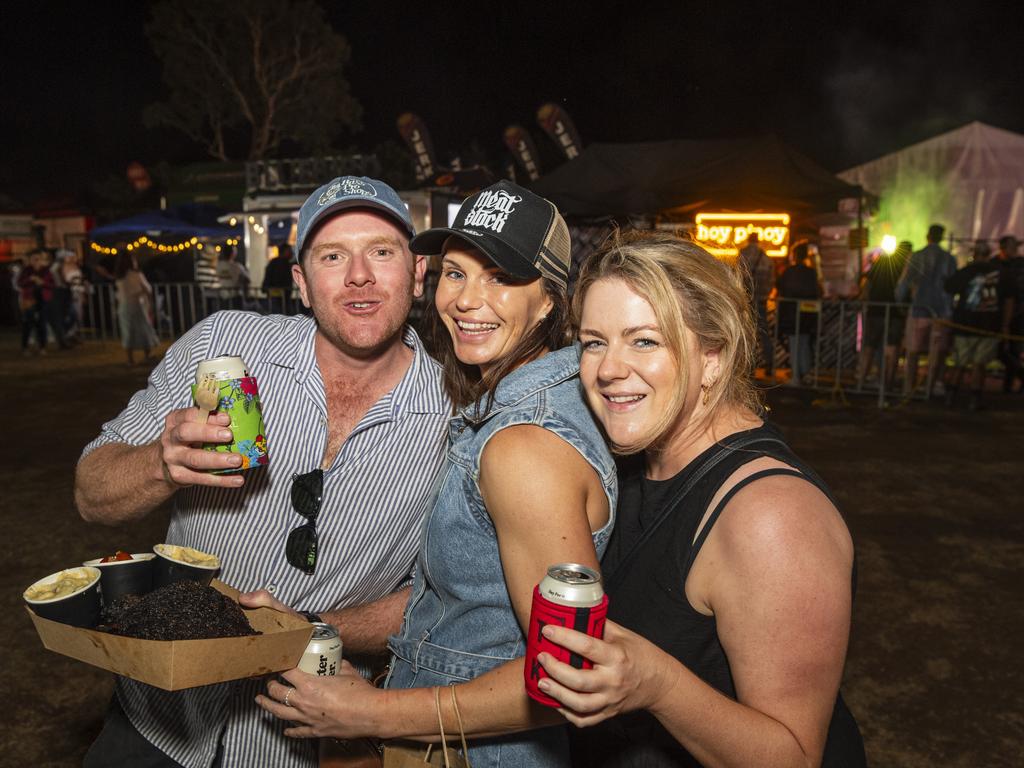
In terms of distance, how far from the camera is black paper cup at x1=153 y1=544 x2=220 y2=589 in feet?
6.39

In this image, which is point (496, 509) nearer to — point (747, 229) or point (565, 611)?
point (565, 611)

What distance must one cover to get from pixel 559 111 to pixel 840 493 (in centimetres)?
1930

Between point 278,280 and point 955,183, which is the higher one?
point 955,183

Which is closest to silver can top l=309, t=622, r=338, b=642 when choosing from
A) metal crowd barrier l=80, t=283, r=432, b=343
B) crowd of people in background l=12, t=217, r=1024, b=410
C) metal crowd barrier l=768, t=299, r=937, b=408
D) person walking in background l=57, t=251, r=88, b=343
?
crowd of people in background l=12, t=217, r=1024, b=410

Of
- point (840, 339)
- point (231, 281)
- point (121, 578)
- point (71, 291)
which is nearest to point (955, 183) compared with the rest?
point (840, 339)

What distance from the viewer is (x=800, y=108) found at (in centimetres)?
2517

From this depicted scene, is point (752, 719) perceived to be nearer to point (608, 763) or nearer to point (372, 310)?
point (608, 763)

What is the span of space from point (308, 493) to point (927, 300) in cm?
1088

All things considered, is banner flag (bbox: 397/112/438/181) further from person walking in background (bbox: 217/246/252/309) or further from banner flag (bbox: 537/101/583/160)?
person walking in background (bbox: 217/246/252/309)

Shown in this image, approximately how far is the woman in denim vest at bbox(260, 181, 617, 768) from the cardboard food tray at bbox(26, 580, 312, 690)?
0.12 metres

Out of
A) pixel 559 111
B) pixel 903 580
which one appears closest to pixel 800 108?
pixel 559 111

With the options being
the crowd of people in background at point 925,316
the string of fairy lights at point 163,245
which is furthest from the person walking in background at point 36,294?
the crowd of people in background at point 925,316

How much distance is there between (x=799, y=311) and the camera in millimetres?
11148

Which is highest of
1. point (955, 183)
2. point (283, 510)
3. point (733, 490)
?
point (955, 183)
